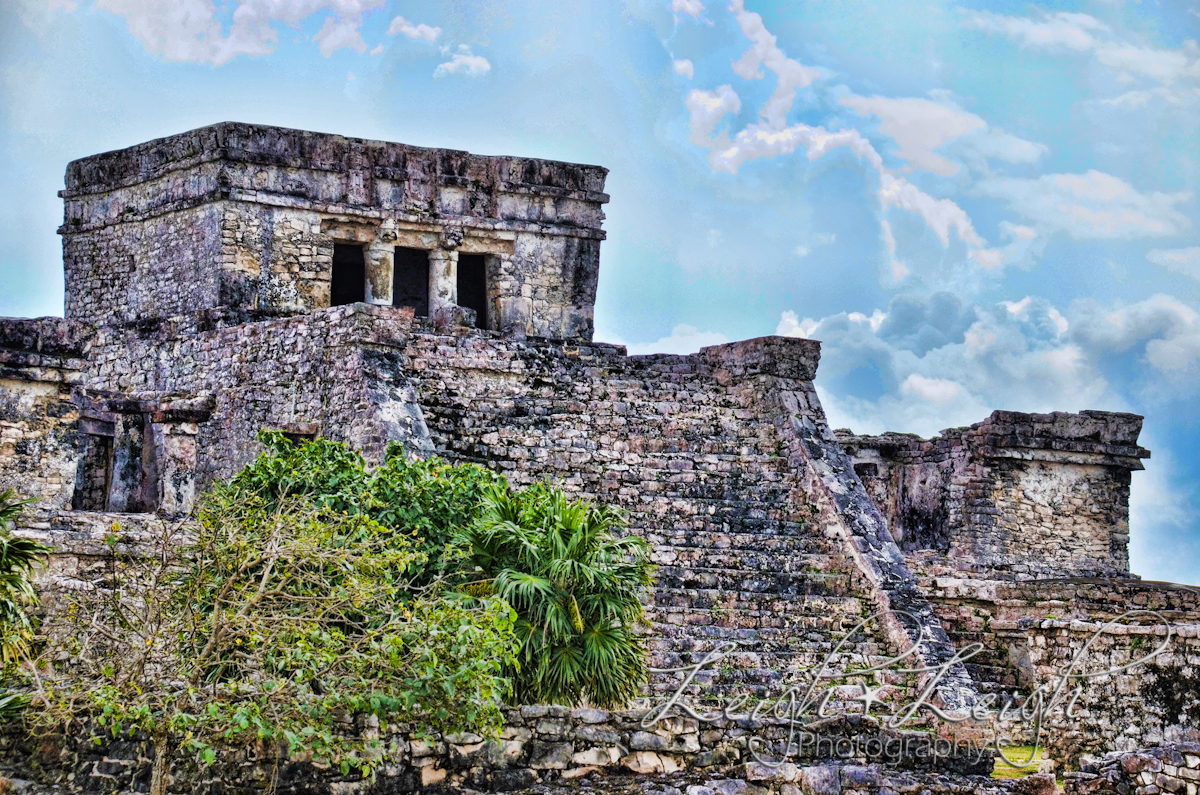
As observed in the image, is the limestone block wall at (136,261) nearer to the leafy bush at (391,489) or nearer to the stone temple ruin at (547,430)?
the stone temple ruin at (547,430)

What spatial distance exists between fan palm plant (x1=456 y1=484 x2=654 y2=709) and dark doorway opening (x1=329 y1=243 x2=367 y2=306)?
34.0 ft

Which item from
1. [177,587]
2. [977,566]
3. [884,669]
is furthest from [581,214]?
[177,587]

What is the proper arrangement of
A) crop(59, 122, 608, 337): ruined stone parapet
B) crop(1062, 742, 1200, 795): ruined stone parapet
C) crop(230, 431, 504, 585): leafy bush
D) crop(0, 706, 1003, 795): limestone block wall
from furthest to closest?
1. crop(59, 122, 608, 337): ruined stone parapet
2. crop(230, 431, 504, 585): leafy bush
3. crop(0, 706, 1003, 795): limestone block wall
4. crop(1062, 742, 1200, 795): ruined stone parapet

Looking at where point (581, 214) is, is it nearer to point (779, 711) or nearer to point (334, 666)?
point (779, 711)

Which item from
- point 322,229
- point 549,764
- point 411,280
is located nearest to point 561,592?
point 549,764

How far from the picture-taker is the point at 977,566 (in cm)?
1938

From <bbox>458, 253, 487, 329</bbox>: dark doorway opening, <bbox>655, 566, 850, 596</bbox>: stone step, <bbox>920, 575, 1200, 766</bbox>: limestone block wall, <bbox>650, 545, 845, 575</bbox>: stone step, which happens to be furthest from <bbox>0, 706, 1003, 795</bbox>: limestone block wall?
<bbox>458, 253, 487, 329</bbox>: dark doorway opening

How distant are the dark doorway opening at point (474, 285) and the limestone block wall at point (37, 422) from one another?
720 centimetres

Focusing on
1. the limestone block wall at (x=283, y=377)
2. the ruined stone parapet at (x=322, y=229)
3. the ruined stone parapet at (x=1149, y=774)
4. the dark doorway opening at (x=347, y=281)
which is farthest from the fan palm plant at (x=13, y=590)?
the dark doorway opening at (x=347, y=281)

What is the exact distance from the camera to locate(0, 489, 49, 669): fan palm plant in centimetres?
1005

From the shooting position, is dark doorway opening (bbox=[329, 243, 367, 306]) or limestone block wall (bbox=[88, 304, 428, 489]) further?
dark doorway opening (bbox=[329, 243, 367, 306])

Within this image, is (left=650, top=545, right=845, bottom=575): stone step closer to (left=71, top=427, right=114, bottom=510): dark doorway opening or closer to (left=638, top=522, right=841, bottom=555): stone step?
(left=638, top=522, right=841, bottom=555): stone step

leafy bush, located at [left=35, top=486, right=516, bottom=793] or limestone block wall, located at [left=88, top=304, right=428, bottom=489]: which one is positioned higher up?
limestone block wall, located at [left=88, top=304, right=428, bottom=489]

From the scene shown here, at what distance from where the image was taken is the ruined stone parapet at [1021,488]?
21.0m
